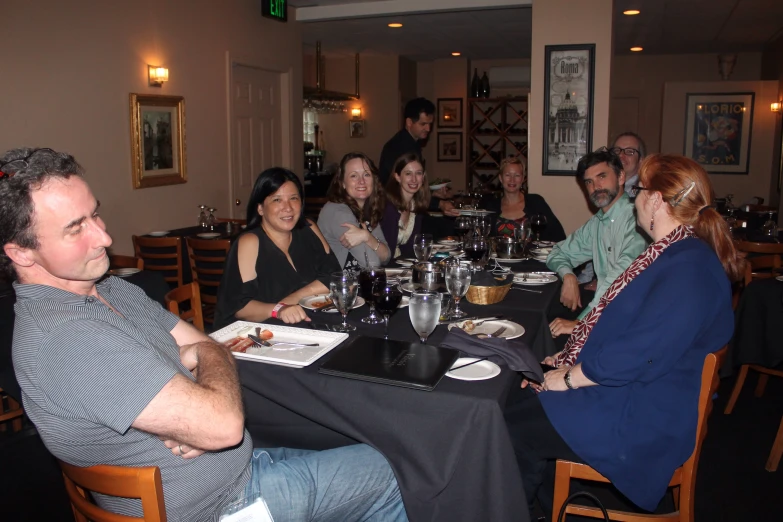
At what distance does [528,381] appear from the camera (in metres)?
1.96

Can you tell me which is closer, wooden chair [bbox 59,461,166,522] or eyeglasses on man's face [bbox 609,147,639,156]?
wooden chair [bbox 59,461,166,522]

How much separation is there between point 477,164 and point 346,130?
2.32m

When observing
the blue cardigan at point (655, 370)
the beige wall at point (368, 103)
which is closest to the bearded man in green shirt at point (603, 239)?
the blue cardigan at point (655, 370)

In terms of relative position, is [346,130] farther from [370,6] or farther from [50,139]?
[50,139]

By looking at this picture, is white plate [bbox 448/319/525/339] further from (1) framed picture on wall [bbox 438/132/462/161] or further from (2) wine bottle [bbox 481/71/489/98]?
(1) framed picture on wall [bbox 438/132/462/161]

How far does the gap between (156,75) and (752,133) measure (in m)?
8.48

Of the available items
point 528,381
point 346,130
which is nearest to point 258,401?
point 528,381

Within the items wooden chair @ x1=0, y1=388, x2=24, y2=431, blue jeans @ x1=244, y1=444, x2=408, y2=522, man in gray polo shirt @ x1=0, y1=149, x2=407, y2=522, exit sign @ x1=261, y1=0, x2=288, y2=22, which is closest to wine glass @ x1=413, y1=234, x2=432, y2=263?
blue jeans @ x1=244, y1=444, x2=408, y2=522

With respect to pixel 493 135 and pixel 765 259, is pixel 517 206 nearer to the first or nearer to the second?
pixel 765 259

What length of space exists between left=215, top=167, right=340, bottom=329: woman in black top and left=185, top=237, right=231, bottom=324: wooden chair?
Result: 1563 millimetres

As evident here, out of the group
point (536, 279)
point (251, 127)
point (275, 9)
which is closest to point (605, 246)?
point (536, 279)

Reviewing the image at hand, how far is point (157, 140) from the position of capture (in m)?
5.25

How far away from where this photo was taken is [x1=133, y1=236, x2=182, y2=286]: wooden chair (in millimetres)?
4402

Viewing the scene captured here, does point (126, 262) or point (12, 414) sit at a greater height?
point (126, 262)
